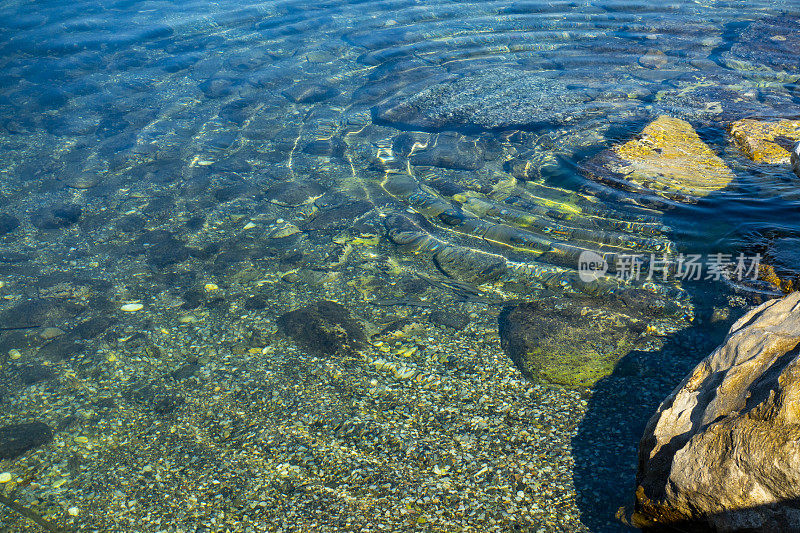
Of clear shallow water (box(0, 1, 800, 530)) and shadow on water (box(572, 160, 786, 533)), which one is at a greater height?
clear shallow water (box(0, 1, 800, 530))

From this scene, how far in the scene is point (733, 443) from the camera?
9.30 ft

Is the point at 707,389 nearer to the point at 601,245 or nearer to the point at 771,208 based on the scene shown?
the point at 601,245

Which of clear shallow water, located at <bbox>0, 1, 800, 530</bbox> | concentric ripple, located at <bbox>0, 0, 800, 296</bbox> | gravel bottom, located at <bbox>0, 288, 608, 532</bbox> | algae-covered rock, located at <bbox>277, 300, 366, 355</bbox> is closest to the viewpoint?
gravel bottom, located at <bbox>0, 288, 608, 532</bbox>

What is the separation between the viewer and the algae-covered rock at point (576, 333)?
14.6 feet

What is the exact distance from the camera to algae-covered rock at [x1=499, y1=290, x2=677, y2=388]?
446cm

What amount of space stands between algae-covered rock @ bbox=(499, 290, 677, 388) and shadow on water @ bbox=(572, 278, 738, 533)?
16 cm

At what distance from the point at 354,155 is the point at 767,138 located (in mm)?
5209

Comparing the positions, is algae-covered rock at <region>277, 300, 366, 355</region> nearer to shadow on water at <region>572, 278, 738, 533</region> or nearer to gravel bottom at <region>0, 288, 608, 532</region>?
gravel bottom at <region>0, 288, 608, 532</region>

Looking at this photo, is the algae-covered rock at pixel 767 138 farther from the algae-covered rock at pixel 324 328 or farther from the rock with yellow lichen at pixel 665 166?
the algae-covered rock at pixel 324 328

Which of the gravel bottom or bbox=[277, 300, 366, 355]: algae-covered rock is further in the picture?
bbox=[277, 300, 366, 355]: algae-covered rock

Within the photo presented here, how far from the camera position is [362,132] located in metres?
8.57

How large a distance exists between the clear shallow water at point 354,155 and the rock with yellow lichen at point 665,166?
6.5 inches

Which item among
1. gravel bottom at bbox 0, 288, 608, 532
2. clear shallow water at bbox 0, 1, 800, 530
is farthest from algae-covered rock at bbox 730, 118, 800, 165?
gravel bottom at bbox 0, 288, 608, 532

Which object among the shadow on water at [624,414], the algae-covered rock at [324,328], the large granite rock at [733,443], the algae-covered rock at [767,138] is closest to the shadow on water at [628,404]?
the shadow on water at [624,414]
